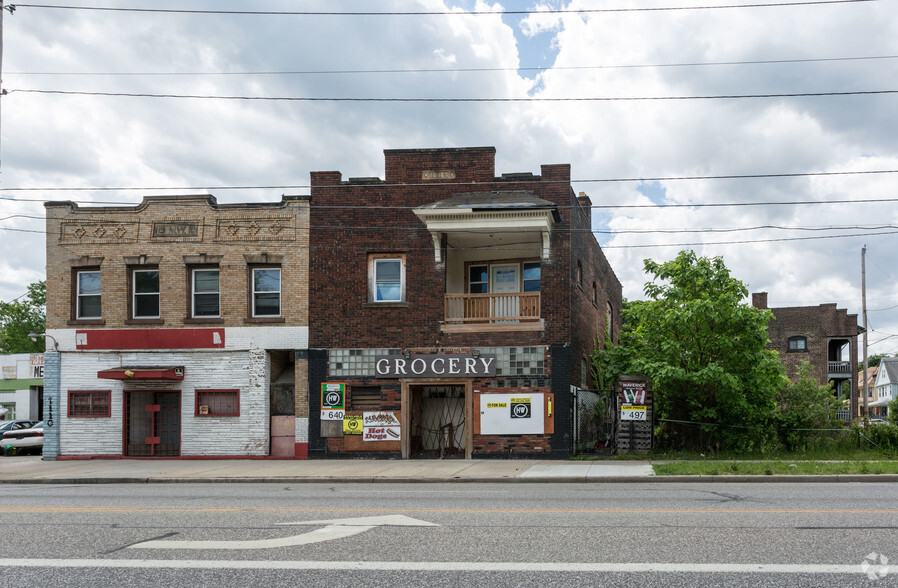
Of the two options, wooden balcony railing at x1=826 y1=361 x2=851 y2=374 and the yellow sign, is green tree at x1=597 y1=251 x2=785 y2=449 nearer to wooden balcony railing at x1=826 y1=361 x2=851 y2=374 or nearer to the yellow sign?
the yellow sign

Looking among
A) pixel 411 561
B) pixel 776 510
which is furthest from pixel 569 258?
pixel 411 561

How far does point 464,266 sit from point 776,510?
14243mm

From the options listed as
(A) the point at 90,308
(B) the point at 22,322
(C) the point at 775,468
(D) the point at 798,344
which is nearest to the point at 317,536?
(C) the point at 775,468

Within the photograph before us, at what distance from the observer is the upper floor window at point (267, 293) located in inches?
881

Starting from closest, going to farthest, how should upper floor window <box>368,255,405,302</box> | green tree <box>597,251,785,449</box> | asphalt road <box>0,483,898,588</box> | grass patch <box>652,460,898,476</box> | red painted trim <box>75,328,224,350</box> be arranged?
asphalt road <box>0,483,898,588</box>
grass patch <box>652,460,898,476</box>
green tree <box>597,251,785,449</box>
upper floor window <box>368,255,405,302</box>
red painted trim <box>75,328,224,350</box>

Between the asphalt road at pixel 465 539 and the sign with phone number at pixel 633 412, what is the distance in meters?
7.37

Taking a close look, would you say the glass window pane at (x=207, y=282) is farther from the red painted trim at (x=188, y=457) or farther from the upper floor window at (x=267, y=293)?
the red painted trim at (x=188, y=457)

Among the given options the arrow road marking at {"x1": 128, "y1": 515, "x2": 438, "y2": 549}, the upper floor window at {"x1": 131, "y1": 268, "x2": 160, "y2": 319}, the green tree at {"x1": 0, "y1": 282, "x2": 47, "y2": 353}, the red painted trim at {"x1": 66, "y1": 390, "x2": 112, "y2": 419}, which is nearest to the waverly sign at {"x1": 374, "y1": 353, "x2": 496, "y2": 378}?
the upper floor window at {"x1": 131, "y1": 268, "x2": 160, "y2": 319}

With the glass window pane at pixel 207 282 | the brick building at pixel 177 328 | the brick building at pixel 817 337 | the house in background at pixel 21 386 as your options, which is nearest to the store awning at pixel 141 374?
the brick building at pixel 177 328

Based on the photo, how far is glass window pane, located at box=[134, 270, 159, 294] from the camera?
23.0 metres

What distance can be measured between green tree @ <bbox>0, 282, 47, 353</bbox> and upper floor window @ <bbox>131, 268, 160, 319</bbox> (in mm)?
50628

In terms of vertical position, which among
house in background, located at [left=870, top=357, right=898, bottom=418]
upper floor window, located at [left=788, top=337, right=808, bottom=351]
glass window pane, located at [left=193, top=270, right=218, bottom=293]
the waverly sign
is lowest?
house in background, located at [left=870, top=357, right=898, bottom=418]

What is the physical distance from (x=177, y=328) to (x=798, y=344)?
140ft

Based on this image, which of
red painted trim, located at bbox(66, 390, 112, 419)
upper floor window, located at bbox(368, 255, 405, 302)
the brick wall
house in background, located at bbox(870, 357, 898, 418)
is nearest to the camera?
upper floor window, located at bbox(368, 255, 405, 302)
